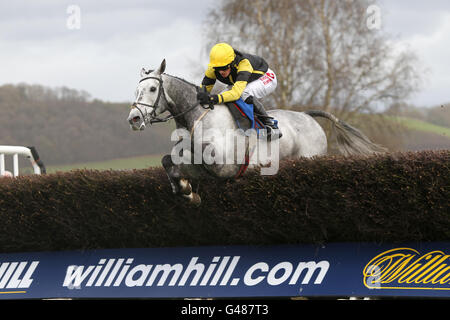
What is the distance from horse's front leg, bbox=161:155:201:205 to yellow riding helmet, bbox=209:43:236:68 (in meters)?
1.15

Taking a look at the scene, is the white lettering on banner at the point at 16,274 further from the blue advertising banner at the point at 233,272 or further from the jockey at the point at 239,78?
the jockey at the point at 239,78

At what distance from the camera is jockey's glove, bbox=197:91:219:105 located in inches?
257

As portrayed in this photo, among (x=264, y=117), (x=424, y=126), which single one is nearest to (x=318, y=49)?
(x=424, y=126)

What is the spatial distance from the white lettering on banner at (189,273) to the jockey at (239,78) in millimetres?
1523

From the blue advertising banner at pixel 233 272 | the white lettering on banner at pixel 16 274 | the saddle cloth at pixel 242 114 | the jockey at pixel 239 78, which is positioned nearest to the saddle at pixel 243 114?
the saddle cloth at pixel 242 114

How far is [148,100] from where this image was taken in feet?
20.6

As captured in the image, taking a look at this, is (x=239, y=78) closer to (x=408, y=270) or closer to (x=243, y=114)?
(x=243, y=114)

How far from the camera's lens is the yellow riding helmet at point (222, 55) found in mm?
6527

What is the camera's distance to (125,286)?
711cm

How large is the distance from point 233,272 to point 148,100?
6.83ft

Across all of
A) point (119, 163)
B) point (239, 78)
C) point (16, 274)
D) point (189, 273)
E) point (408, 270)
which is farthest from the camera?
point (119, 163)

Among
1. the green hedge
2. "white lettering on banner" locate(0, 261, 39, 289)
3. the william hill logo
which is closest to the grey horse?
the green hedge
